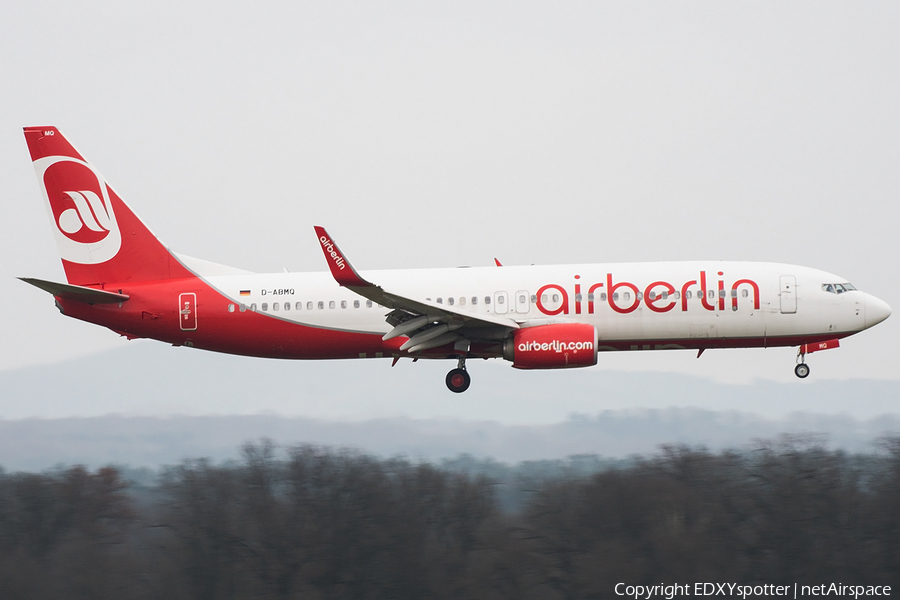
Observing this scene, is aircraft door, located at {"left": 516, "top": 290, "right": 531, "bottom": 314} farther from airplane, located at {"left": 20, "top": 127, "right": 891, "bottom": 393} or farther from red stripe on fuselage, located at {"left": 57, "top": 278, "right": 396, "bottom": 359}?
red stripe on fuselage, located at {"left": 57, "top": 278, "right": 396, "bottom": 359}

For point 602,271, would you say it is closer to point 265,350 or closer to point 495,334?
point 495,334

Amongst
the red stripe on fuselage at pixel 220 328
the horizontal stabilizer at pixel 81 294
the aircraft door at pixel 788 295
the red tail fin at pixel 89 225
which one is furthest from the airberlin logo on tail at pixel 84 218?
the aircraft door at pixel 788 295

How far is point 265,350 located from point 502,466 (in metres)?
11.0

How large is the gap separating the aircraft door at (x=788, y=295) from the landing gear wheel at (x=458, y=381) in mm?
10370

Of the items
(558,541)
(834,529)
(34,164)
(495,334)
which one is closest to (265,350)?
(495,334)

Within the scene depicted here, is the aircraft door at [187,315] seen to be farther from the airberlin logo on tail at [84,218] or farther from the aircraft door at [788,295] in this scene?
the aircraft door at [788,295]

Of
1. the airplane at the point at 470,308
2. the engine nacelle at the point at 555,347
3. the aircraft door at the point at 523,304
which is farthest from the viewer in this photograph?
the aircraft door at the point at 523,304

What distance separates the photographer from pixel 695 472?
44.7 m

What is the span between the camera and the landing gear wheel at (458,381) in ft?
106

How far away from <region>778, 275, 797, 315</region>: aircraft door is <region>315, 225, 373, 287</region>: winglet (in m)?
13.3

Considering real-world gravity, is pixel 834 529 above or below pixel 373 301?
below

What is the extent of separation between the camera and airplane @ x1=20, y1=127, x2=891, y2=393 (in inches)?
1210

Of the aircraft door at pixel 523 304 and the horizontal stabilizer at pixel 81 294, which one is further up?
the horizontal stabilizer at pixel 81 294

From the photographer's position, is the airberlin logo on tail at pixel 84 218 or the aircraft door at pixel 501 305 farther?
the airberlin logo on tail at pixel 84 218
